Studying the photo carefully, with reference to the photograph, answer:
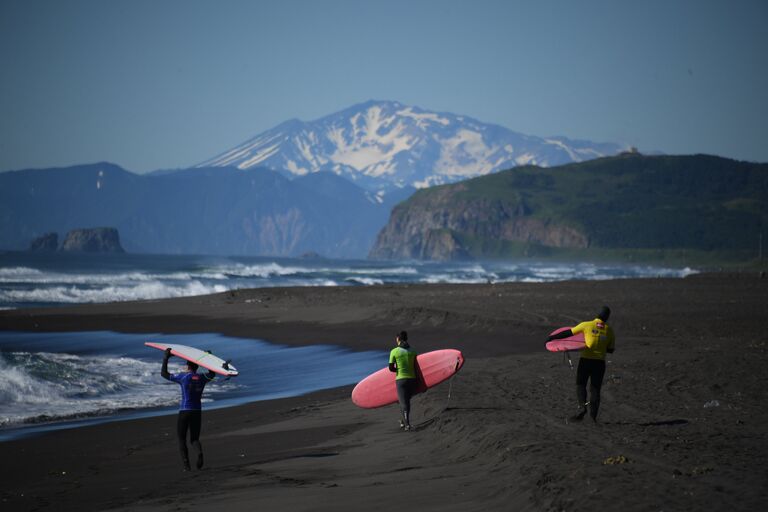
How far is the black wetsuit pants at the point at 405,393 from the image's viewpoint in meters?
12.1

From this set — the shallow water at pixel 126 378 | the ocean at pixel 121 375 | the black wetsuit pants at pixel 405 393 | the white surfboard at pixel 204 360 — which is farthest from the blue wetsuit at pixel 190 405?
the ocean at pixel 121 375

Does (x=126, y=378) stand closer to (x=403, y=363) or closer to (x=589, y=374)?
(x=403, y=363)

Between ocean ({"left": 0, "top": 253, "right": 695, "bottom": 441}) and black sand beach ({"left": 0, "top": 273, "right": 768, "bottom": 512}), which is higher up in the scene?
black sand beach ({"left": 0, "top": 273, "right": 768, "bottom": 512})

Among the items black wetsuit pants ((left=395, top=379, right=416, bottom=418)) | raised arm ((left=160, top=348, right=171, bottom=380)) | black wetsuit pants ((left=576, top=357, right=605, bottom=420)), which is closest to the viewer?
raised arm ((left=160, top=348, right=171, bottom=380))

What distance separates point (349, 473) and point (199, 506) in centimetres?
187

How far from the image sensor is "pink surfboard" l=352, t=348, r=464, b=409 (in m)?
13.4

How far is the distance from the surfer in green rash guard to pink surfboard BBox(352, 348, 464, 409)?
73 centimetres

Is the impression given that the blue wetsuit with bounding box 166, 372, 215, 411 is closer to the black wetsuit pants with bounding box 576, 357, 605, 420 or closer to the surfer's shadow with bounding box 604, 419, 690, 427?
the black wetsuit pants with bounding box 576, 357, 605, 420

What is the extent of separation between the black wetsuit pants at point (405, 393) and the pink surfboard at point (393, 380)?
931mm

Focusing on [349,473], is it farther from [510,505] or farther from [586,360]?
[586,360]

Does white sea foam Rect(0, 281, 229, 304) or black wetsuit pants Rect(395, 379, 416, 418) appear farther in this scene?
white sea foam Rect(0, 281, 229, 304)

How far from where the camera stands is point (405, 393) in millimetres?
12164

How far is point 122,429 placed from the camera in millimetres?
13406

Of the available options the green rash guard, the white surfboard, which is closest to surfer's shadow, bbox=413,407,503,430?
the green rash guard
